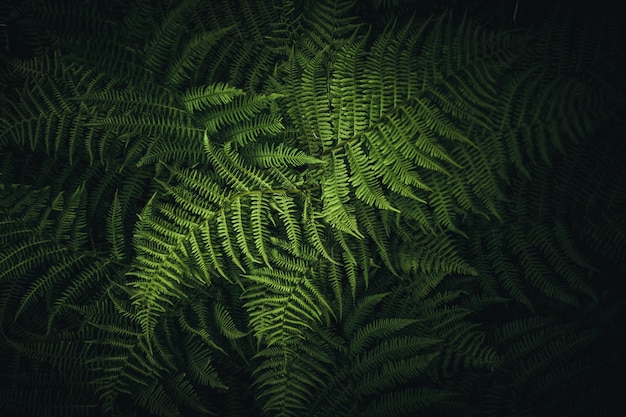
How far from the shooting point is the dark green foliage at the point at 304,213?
2.08 meters

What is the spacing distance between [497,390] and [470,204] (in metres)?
1.19

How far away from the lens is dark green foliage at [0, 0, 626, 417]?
2.08 meters

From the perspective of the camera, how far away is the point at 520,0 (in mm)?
2410

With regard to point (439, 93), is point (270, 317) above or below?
below

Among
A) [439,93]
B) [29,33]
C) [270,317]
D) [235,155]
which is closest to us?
[439,93]

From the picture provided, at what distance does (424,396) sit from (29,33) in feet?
11.0

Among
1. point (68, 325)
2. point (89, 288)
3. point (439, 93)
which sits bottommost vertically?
point (68, 325)

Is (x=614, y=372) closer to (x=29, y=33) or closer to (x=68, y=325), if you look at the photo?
(x=68, y=325)

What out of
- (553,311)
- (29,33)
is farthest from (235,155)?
(553,311)

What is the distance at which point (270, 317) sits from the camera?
234cm

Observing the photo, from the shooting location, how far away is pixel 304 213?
215 cm

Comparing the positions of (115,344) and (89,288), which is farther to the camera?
(89,288)

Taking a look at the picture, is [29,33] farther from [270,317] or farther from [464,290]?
[464,290]

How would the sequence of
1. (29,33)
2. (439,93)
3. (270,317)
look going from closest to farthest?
(439,93) < (270,317) < (29,33)
